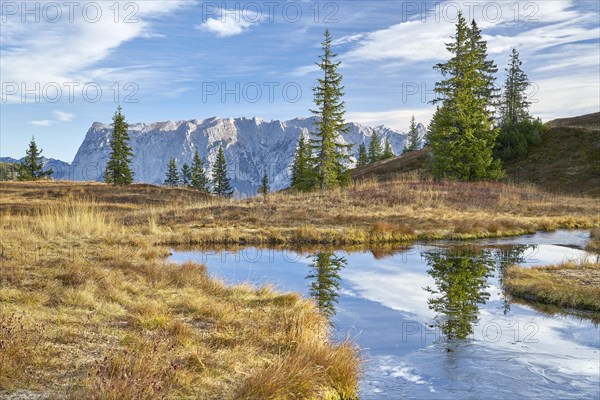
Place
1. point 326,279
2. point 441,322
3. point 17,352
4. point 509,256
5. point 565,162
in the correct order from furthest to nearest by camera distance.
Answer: point 565,162 → point 509,256 → point 326,279 → point 441,322 → point 17,352

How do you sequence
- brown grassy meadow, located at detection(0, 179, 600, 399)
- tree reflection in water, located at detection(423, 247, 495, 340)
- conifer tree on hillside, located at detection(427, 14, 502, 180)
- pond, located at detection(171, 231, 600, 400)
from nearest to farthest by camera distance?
brown grassy meadow, located at detection(0, 179, 600, 399) → pond, located at detection(171, 231, 600, 400) → tree reflection in water, located at detection(423, 247, 495, 340) → conifer tree on hillside, located at detection(427, 14, 502, 180)

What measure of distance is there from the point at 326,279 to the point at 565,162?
149 ft

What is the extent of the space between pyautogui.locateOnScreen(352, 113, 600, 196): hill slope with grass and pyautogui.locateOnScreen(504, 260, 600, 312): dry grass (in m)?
32.7

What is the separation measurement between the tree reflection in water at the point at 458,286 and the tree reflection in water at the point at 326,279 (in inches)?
94.7

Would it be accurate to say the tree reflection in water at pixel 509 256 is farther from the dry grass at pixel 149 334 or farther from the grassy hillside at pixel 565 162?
the grassy hillside at pixel 565 162

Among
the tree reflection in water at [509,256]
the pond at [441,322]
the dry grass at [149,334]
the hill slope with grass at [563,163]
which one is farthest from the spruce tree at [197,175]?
the dry grass at [149,334]

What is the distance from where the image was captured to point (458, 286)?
12.7m

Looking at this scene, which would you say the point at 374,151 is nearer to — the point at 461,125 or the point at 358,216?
the point at 461,125

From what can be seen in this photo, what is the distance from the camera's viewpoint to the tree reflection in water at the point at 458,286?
9555 millimetres

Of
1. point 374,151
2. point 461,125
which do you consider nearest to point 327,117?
point 461,125

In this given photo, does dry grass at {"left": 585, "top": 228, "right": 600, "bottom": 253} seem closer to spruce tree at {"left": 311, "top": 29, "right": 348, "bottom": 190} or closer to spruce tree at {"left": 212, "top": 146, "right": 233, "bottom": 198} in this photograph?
spruce tree at {"left": 311, "top": 29, "right": 348, "bottom": 190}

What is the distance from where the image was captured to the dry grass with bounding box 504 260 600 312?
35.9 ft

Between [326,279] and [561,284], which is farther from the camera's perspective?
[326,279]

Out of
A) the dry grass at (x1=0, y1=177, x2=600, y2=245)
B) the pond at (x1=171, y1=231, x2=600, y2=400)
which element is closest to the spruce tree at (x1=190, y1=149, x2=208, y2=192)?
the dry grass at (x1=0, y1=177, x2=600, y2=245)
